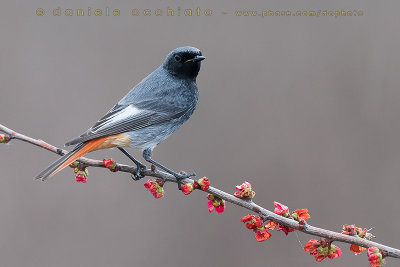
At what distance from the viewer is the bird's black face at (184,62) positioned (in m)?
3.86

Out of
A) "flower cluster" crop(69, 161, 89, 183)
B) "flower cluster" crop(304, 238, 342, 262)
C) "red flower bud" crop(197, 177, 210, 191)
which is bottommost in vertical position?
"flower cluster" crop(304, 238, 342, 262)

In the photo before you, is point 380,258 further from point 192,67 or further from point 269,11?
point 269,11

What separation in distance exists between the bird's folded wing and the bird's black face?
305mm

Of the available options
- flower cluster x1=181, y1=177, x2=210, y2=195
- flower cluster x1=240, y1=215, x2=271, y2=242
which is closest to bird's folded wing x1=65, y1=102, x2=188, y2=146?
flower cluster x1=181, y1=177, x2=210, y2=195

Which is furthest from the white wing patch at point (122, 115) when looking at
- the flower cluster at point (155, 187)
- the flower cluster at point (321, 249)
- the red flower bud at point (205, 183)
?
the flower cluster at point (321, 249)

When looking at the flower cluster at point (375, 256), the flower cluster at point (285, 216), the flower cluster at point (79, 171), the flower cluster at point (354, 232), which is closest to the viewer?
the flower cluster at point (375, 256)

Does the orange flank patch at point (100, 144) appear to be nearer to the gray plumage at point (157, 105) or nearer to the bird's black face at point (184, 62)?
the gray plumage at point (157, 105)

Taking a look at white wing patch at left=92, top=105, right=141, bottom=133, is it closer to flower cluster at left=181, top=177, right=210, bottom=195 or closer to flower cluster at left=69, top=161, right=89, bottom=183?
flower cluster at left=69, top=161, right=89, bottom=183

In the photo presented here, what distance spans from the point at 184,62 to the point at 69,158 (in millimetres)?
1278

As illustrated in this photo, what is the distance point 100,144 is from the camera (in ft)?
11.0

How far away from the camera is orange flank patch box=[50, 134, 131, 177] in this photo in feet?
9.95

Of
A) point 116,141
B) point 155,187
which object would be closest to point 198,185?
point 155,187

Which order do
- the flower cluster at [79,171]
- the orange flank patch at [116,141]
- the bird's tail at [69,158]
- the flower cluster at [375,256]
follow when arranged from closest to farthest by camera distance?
the flower cluster at [375,256]
the bird's tail at [69,158]
the flower cluster at [79,171]
the orange flank patch at [116,141]

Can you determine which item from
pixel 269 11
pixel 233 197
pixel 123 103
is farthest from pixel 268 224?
pixel 269 11
